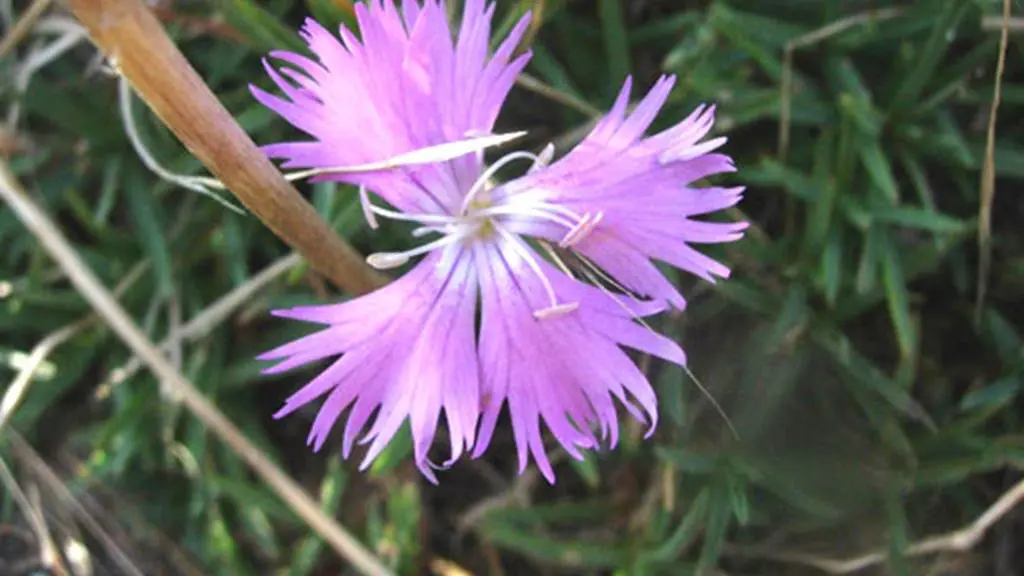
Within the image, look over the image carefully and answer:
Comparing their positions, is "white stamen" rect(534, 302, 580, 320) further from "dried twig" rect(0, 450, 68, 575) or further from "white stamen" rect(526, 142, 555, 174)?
"dried twig" rect(0, 450, 68, 575)

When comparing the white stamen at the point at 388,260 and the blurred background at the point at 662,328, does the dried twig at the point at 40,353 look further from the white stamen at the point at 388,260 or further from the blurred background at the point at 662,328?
the white stamen at the point at 388,260

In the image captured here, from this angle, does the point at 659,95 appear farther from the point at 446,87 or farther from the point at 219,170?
the point at 219,170

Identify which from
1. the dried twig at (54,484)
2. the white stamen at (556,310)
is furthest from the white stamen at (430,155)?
the dried twig at (54,484)

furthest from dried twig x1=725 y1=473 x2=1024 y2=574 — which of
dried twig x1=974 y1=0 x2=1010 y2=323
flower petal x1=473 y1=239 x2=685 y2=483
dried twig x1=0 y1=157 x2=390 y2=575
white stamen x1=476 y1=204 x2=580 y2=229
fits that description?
white stamen x1=476 y1=204 x2=580 y2=229

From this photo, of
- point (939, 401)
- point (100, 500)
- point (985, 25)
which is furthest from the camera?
point (100, 500)

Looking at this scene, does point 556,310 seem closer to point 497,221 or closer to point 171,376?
point 497,221

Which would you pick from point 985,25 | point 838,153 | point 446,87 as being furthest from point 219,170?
point 985,25
